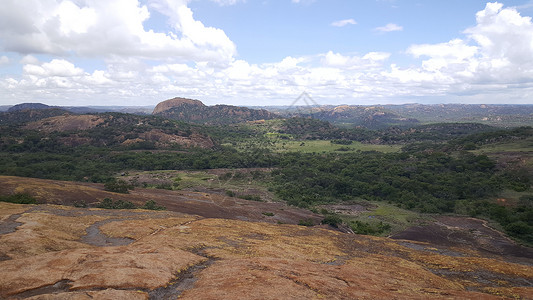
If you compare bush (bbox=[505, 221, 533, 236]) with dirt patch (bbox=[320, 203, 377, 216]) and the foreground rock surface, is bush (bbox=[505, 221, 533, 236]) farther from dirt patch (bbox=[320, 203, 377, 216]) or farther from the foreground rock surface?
the foreground rock surface

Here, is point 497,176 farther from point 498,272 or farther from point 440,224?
point 498,272

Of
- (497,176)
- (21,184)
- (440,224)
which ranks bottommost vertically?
(440,224)

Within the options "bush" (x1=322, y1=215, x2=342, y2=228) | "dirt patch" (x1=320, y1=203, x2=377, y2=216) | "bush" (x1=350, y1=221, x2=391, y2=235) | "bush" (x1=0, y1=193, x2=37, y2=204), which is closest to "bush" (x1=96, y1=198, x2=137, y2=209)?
"bush" (x1=0, y1=193, x2=37, y2=204)

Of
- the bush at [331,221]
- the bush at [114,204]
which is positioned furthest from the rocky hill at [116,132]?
the bush at [331,221]

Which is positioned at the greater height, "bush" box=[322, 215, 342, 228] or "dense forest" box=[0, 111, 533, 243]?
"dense forest" box=[0, 111, 533, 243]

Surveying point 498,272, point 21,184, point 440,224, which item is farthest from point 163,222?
point 440,224

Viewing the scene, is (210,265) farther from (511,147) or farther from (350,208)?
(511,147)

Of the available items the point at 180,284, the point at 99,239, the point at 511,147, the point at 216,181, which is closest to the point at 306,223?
the point at 99,239

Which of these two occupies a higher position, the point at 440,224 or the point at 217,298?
the point at 217,298

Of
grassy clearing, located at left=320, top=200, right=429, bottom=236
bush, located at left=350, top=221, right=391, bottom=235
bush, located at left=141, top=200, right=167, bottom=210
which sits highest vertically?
bush, located at left=141, top=200, right=167, bottom=210
